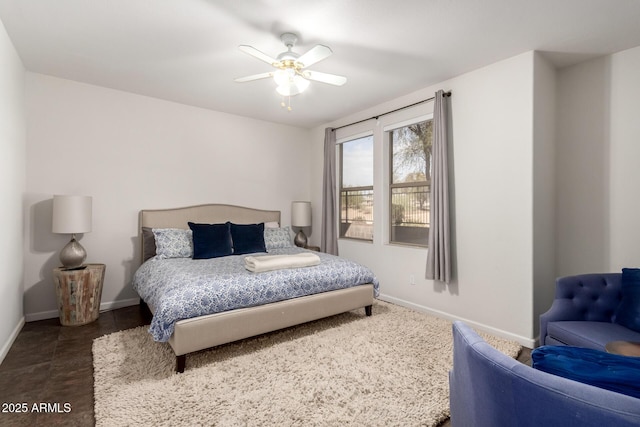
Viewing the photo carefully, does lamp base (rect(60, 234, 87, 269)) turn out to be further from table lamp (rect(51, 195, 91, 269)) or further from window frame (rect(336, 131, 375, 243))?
window frame (rect(336, 131, 375, 243))

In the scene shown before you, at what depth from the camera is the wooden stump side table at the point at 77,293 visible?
9.79ft

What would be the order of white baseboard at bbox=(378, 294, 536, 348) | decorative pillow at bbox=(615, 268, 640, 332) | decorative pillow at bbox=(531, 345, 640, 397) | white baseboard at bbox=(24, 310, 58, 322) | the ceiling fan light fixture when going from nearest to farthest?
decorative pillow at bbox=(531, 345, 640, 397) < decorative pillow at bbox=(615, 268, 640, 332) < the ceiling fan light fixture < white baseboard at bbox=(378, 294, 536, 348) < white baseboard at bbox=(24, 310, 58, 322)

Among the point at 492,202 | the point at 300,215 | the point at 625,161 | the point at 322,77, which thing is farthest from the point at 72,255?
the point at 625,161

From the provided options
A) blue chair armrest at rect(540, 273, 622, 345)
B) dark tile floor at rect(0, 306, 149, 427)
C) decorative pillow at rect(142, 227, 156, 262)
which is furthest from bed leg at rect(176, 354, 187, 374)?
blue chair armrest at rect(540, 273, 622, 345)

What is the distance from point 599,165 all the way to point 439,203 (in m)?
1.40

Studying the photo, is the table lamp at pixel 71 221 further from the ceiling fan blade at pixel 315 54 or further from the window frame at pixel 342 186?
the window frame at pixel 342 186

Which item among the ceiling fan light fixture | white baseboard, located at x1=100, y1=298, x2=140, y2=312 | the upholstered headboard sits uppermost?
Result: the ceiling fan light fixture

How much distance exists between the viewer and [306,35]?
244 centimetres

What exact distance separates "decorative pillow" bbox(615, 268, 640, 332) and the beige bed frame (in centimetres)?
193

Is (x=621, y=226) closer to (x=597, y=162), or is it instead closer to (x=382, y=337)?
(x=597, y=162)

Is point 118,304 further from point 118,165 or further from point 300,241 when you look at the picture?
point 300,241

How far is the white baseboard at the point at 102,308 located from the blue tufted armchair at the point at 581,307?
13.9 feet

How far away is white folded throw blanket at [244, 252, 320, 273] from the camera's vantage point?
2.73m

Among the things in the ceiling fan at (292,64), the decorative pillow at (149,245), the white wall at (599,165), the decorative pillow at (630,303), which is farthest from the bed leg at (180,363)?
the white wall at (599,165)
